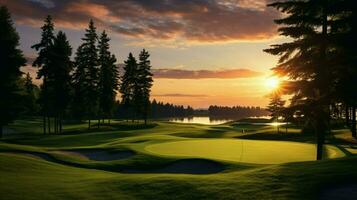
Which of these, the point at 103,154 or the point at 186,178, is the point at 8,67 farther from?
the point at 186,178

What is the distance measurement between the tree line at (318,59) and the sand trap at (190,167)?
5.20 m

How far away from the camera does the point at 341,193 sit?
49.3 ft

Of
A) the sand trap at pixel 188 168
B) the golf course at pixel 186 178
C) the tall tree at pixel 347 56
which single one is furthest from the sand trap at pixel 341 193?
the sand trap at pixel 188 168

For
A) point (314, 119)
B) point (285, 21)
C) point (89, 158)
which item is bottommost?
point (89, 158)

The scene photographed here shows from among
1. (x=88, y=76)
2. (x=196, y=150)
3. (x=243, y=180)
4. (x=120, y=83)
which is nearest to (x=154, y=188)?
(x=243, y=180)

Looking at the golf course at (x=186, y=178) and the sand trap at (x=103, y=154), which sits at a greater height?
the golf course at (x=186, y=178)

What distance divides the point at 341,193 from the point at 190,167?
1141cm

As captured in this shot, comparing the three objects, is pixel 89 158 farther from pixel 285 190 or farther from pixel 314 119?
pixel 285 190

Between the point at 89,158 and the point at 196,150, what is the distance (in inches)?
334

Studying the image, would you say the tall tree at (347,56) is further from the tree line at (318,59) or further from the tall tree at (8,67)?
the tall tree at (8,67)

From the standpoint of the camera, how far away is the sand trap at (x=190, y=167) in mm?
24253

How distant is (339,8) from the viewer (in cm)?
2281

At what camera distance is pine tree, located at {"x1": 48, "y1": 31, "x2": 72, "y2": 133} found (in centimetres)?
6131

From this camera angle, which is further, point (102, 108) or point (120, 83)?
point (120, 83)
